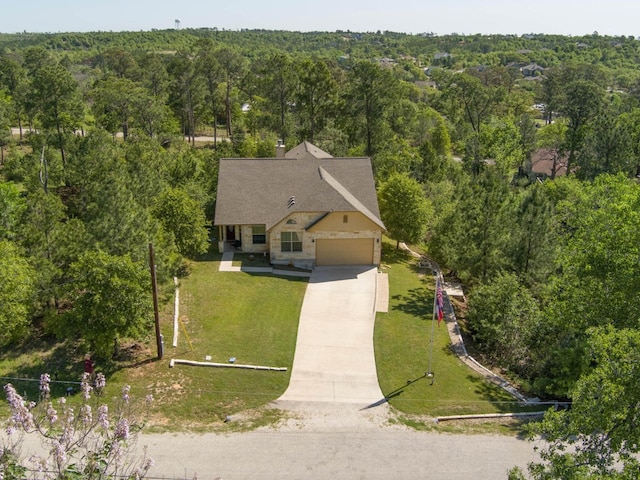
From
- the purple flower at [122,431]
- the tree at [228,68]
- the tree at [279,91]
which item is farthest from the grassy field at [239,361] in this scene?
the tree at [228,68]

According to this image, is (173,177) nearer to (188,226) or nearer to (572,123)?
(188,226)

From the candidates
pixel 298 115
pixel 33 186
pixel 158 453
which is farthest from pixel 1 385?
pixel 298 115

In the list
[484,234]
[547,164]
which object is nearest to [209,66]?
[547,164]

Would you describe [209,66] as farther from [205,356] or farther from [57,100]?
[205,356]

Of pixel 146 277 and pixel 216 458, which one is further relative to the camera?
pixel 146 277

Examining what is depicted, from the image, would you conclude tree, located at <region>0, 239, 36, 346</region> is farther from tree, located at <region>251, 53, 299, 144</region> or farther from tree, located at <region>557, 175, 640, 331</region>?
tree, located at <region>251, 53, 299, 144</region>

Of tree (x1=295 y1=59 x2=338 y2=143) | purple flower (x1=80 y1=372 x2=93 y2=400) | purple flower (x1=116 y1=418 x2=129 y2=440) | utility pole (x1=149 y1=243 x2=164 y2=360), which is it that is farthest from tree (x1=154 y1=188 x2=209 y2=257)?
tree (x1=295 y1=59 x2=338 y2=143)

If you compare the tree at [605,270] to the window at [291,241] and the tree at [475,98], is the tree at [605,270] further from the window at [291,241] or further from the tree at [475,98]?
the tree at [475,98]
